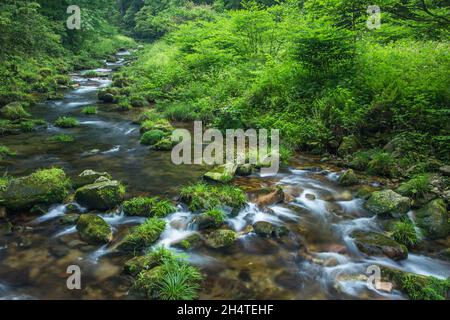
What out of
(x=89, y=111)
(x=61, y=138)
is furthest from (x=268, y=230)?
(x=89, y=111)

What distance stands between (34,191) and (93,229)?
1950 mm

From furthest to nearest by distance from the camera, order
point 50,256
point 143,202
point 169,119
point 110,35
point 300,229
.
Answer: point 110,35
point 169,119
point 143,202
point 300,229
point 50,256

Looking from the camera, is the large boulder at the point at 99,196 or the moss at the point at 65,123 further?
the moss at the point at 65,123

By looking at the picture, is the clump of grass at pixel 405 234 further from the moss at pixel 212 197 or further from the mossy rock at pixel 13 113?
the mossy rock at pixel 13 113

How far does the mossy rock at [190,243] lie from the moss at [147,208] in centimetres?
101

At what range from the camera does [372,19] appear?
36.4 feet

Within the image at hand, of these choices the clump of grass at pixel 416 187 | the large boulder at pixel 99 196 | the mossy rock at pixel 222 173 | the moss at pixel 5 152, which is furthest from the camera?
the moss at pixel 5 152

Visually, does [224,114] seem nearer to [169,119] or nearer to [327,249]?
[169,119]

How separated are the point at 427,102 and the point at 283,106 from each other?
4.48m

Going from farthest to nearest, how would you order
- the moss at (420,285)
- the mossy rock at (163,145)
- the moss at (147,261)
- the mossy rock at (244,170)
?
the mossy rock at (163,145), the mossy rock at (244,170), the moss at (147,261), the moss at (420,285)

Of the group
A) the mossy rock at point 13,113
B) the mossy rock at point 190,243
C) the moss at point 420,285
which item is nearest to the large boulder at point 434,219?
the moss at point 420,285

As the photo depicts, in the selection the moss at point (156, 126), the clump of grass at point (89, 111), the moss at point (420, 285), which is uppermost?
the clump of grass at point (89, 111)

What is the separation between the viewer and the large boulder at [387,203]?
23.0 ft

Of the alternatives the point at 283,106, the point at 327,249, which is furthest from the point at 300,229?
the point at 283,106
